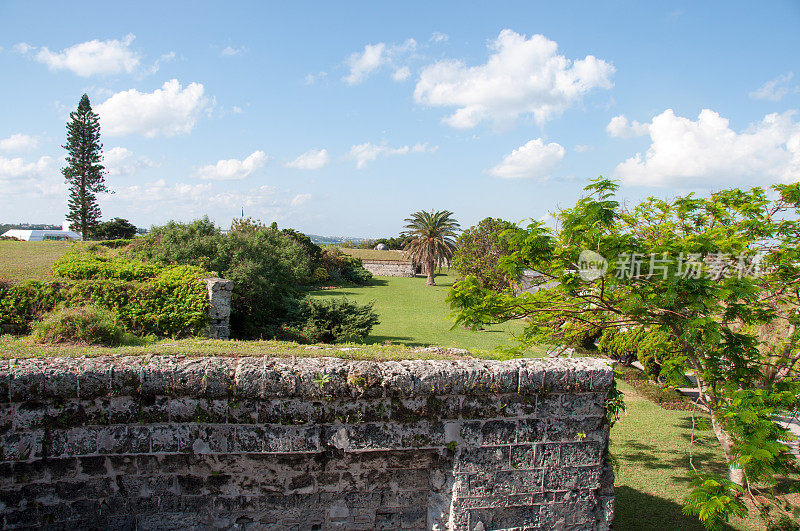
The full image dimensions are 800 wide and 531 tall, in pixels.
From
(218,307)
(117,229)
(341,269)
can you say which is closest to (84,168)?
(117,229)

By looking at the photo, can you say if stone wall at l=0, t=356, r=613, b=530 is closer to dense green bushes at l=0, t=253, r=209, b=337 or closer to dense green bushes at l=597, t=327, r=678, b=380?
dense green bushes at l=0, t=253, r=209, b=337

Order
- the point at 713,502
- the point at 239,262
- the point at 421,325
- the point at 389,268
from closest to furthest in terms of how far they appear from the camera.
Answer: the point at 713,502 < the point at 239,262 < the point at 421,325 < the point at 389,268

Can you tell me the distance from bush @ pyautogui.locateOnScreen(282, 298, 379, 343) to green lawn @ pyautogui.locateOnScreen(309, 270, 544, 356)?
75cm

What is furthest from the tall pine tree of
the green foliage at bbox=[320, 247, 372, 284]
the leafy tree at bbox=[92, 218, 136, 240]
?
the green foliage at bbox=[320, 247, 372, 284]

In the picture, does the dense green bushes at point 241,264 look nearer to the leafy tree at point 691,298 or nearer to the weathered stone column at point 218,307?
the weathered stone column at point 218,307

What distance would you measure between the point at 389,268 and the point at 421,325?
2315cm

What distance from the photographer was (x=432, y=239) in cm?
3372

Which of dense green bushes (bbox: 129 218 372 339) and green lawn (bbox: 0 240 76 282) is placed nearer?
green lawn (bbox: 0 240 76 282)

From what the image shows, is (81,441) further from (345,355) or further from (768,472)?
(768,472)

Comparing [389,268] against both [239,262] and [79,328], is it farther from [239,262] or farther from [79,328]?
[79,328]

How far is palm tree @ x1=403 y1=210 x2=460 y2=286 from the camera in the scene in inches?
1324

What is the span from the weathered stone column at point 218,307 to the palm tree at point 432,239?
24381mm

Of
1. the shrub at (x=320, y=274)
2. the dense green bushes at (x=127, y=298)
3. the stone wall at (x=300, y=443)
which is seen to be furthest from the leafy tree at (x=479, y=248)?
the stone wall at (x=300, y=443)

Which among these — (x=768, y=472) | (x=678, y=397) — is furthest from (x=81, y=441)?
(x=678, y=397)
